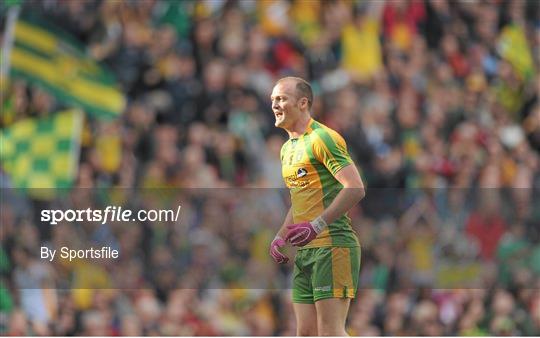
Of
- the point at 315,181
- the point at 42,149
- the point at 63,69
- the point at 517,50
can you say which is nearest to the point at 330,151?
the point at 315,181

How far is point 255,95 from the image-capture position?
13.8 meters

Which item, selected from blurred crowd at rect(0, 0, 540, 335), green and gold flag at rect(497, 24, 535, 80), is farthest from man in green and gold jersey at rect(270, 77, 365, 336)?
green and gold flag at rect(497, 24, 535, 80)

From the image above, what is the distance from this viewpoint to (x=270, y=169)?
43.3 ft

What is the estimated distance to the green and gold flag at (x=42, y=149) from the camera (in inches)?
516

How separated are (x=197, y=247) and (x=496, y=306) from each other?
307 centimetres

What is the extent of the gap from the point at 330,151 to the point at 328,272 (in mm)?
689

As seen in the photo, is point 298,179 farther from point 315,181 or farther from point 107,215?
point 107,215

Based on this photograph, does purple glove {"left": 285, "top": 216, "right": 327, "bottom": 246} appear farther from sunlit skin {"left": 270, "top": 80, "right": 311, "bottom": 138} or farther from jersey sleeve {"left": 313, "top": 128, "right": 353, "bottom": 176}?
sunlit skin {"left": 270, "top": 80, "right": 311, "bottom": 138}

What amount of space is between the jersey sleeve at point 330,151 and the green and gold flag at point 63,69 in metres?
6.69

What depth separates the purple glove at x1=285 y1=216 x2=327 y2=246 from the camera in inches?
280

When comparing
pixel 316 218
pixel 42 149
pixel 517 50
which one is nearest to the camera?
pixel 316 218

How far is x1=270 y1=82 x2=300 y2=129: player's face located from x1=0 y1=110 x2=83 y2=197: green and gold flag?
6016 mm

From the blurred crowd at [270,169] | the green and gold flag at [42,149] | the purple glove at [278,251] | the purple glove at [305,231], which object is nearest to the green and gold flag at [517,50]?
the blurred crowd at [270,169]

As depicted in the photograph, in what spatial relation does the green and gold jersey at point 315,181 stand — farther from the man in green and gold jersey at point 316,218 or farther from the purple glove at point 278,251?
the purple glove at point 278,251
